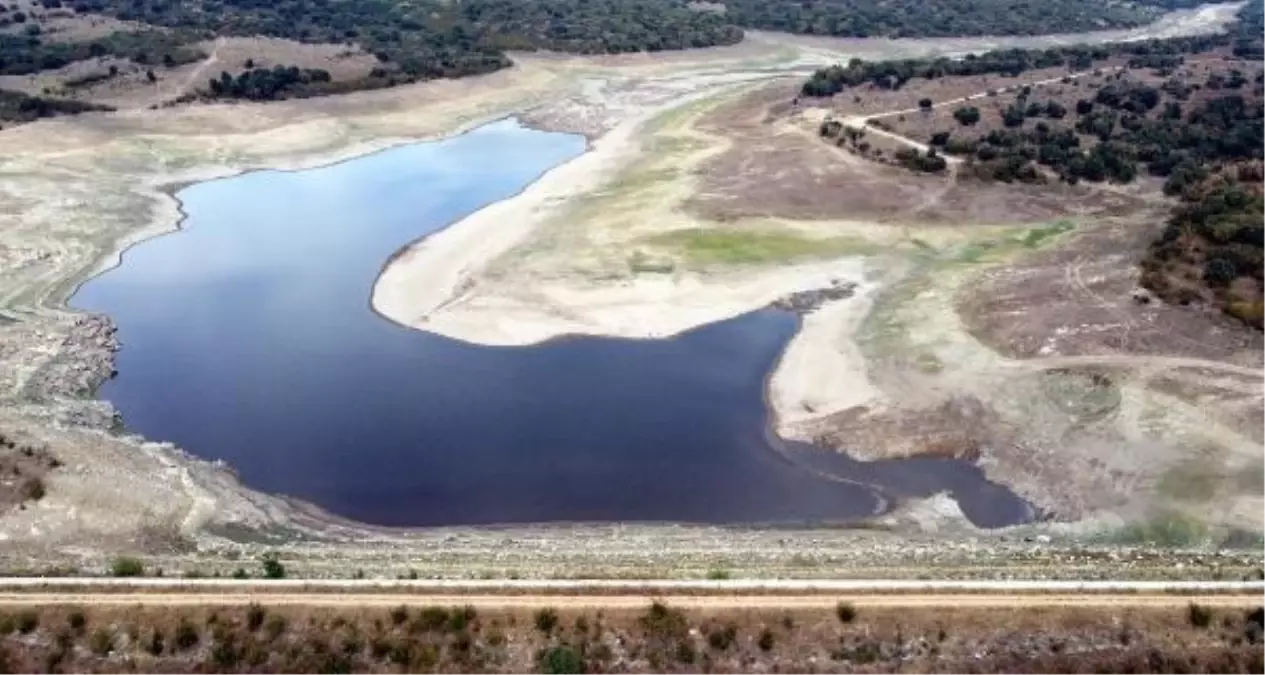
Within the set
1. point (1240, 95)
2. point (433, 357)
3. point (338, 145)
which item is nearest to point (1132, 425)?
point (433, 357)

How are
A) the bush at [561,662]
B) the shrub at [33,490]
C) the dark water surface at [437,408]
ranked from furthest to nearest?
the dark water surface at [437,408]
the shrub at [33,490]
the bush at [561,662]

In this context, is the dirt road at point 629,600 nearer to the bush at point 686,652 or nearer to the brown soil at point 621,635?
the brown soil at point 621,635

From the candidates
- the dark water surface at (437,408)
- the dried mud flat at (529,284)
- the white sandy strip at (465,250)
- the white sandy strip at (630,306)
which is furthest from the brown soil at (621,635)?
the white sandy strip at (465,250)

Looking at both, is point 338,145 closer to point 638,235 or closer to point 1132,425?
point 638,235

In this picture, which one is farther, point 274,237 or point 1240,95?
point 1240,95

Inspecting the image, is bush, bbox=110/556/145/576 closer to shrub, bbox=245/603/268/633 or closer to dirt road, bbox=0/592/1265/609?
dirt road, bbox=0/592/1265/609
